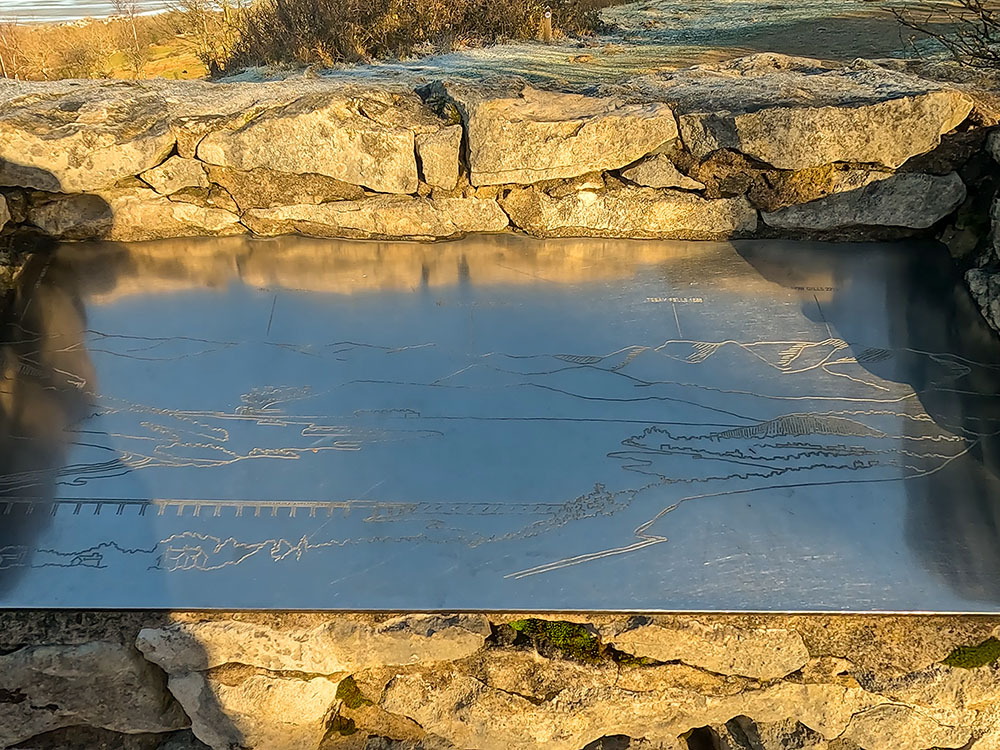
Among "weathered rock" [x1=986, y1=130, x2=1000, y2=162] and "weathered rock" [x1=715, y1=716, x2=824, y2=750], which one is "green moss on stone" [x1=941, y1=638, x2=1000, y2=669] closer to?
"weathered rock" [x1=715, y1=716, x2=824, y2=750]

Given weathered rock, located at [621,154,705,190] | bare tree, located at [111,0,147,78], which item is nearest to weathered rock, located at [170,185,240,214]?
weathered rock, located at [621,154,705,190]

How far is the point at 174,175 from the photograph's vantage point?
2695 mm

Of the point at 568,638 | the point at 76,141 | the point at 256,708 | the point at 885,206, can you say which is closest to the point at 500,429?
the point at 568,638

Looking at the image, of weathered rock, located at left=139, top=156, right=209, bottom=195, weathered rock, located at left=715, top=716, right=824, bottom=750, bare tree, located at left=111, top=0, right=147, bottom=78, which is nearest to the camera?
weathered rock, located at left=715, top=716, right=824, bottom=750

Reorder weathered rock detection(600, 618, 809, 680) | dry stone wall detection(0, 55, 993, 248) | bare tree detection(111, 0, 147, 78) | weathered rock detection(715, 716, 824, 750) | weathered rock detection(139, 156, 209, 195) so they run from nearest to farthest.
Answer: weathered rock detection(600, 618, 809, 680) → weathered rock detection(715, 716, 824, 750) → dry stone wall detection(0, 55, 993, 248) → weathered rock detection(139, 156, 209, 195) → bare tree detection(111, 0, 147, 78)

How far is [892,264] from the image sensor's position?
2.60 meters

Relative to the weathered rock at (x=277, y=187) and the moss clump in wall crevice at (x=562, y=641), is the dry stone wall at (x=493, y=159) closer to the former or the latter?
the weathered rock at (x=277, y=187)

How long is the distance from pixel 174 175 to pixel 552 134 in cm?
139

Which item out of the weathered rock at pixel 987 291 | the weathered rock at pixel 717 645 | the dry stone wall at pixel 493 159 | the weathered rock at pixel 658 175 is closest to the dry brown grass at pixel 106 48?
the dry stone wall at pixel 493 159

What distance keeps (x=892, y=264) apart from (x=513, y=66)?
184 cm

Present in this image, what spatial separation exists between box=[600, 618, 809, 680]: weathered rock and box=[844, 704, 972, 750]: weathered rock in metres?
0.20

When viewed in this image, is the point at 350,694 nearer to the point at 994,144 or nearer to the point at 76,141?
the point at 76,141

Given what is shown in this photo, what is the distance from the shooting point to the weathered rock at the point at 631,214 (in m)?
2.72

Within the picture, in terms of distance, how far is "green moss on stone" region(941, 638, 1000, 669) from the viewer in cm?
154
